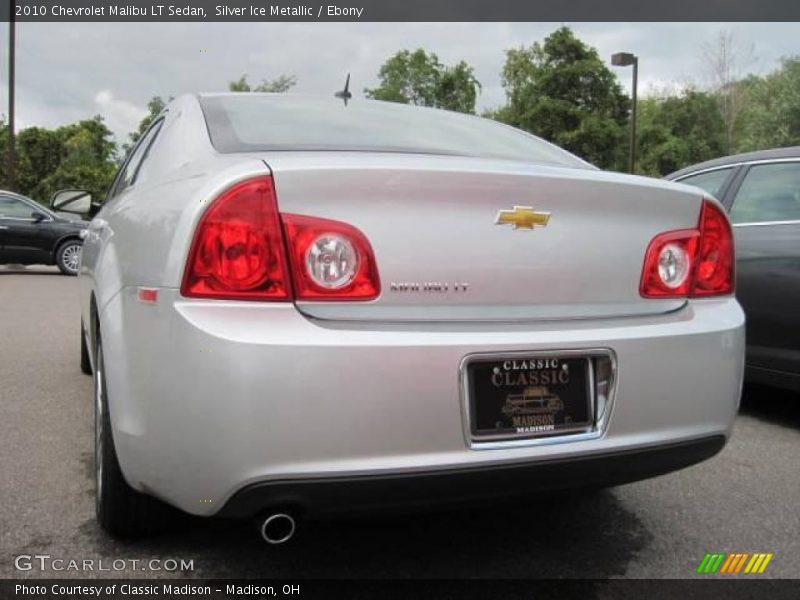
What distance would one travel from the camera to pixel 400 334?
178cm

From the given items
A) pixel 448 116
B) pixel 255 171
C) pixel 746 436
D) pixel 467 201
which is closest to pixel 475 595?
pixel 467 201

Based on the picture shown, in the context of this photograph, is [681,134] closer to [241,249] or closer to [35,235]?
[35,235]

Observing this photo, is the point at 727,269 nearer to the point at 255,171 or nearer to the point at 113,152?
the point at 255,171

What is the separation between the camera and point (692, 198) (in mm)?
2225

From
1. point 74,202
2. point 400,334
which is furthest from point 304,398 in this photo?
point 74,202

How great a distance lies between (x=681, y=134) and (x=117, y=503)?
45458mm

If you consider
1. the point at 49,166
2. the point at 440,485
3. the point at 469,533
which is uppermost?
the point at 49,166

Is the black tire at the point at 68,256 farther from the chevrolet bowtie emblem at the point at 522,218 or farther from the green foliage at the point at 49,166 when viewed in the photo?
the green foliage at the point at 49,166

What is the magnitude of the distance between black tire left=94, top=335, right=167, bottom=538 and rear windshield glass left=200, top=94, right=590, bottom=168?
2.77 ft

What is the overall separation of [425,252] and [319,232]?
10.4 inches

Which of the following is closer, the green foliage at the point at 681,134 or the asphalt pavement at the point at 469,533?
the asphalt pavement at the point at 469,533

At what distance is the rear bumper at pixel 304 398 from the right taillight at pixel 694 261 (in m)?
0.26

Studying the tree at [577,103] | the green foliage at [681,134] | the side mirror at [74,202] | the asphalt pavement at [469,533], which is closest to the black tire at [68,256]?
the side mirror at [74,202]

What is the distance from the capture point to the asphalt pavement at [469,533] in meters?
2.27
